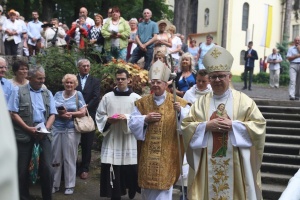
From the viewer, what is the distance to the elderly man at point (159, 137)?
6.12 m

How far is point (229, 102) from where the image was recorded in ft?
17.2

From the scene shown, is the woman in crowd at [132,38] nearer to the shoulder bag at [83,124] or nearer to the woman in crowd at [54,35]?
the woman in crowd at [54,35]

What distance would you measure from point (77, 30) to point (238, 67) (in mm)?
37268

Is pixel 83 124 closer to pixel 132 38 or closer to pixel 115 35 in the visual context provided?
pixel 115 35

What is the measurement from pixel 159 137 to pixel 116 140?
1.35m

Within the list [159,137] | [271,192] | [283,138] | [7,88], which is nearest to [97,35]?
[283,138]

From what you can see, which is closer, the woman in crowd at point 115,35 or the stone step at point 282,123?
the stone step at point 282,123

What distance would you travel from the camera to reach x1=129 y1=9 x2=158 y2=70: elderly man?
11688 mm

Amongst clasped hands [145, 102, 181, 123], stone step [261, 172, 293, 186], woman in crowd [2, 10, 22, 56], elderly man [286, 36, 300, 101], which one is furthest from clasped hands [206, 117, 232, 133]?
woman in crowd [2, 10, 22, 56]

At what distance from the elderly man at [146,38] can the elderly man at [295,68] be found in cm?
351

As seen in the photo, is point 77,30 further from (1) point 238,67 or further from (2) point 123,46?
(1) point 238,67

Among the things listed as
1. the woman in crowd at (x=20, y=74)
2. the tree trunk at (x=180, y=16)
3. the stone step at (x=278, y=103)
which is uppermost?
the tree trunk at (x=180, y=16)

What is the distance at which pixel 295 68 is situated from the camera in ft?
41.8

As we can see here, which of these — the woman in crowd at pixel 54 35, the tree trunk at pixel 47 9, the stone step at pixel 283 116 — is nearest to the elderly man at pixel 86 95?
the stone step at pixel 283 116
